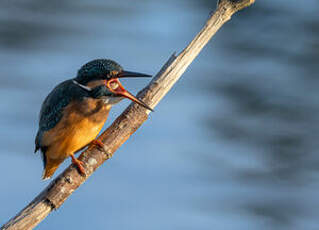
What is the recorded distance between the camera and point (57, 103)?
212cm

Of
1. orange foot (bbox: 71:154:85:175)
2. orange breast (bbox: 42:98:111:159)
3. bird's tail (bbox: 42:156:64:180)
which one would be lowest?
orange foot (bbox: 71:154:85:175)

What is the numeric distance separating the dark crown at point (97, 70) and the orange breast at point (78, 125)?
3.5 inches

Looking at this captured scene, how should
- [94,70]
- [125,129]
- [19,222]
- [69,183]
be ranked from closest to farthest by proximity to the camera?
[19,222]
[69,183]
[125,129]
[94,70]

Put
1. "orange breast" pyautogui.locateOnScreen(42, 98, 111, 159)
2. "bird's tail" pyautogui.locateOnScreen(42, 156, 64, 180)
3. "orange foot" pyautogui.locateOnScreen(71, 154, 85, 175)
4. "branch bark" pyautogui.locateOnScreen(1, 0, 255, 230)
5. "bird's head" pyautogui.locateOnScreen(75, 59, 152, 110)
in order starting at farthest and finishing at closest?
"bird's tail" pyautogui.locateOnScreen(42, 156, 64, 180) < "orange breast" pyautogui.locateOnScreen(42, 98, 111, 159) < "bird's head" pyautogui.locateOnScreen(75, 59, 152, 110) < "branch bark" pyautogui.locateOnScreen(1, 0, 255, 230) < "orange foot" pyautogui.locateOnScreen(71, 154, 85, 175)

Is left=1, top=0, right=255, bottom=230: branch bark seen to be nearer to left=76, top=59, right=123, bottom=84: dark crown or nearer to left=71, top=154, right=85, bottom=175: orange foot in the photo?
left=71, top=154, right=85, bottom=175: orange foot

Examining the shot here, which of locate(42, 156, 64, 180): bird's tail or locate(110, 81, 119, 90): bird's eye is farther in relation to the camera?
locate(42, 156, 64, 180): bird's tail

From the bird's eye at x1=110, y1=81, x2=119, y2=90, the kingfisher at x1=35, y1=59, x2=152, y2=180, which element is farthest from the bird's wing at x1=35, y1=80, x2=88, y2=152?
the bird's eye at x1=110, y1=81, x2=119, y2=90

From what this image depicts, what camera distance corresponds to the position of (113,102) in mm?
2031

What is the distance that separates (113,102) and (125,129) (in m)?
0.25

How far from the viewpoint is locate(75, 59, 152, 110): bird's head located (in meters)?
1.96

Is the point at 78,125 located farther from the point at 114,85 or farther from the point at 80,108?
the point at 114,85

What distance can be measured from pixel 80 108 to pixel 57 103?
112 millimetres

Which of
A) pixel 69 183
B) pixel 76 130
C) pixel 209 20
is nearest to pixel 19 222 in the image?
pixel 69 183

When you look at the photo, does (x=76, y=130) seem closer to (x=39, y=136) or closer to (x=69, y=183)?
(x=39, y=136)
